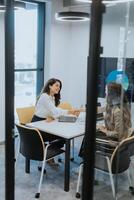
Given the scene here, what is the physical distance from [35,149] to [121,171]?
3.00ft

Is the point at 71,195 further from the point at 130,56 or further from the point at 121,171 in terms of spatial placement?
the point at 130,56

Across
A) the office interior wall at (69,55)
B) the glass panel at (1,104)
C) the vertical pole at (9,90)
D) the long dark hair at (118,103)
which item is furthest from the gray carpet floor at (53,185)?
the office interior wall at (69,55)

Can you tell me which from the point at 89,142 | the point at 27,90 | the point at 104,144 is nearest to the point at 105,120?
the point at 104,144

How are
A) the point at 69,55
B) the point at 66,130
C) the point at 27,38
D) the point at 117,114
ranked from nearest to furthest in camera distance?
the point at 117,114
the point at 66,130
the point at 27,38
the point at 69,55

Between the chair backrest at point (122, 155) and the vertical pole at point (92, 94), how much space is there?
81cm

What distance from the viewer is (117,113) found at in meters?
2.59

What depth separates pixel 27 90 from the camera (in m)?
5.18

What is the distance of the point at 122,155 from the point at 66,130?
80 cm

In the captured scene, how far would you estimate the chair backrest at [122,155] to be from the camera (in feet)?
8.50

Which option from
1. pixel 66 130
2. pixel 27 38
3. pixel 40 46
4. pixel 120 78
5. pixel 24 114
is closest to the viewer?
pixel 120 78

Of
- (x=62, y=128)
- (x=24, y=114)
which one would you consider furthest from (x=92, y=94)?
(x=24, y=114)

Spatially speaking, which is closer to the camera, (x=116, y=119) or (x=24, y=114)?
(x=116, y=119)

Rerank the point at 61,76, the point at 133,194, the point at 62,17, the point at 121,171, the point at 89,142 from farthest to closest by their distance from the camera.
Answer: the point at 61,76, the point at 62,17, the point at 133,194, the point at 121,171, the point at 89,142

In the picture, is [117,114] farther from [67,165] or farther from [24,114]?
[24,114]
